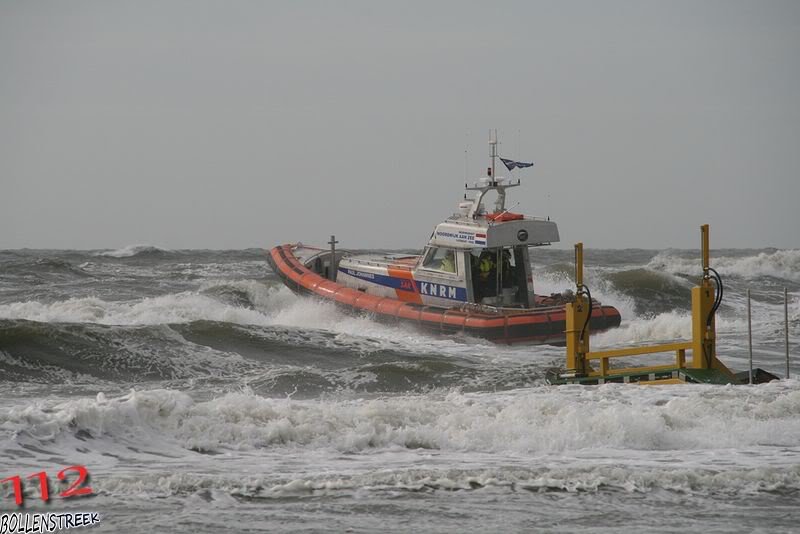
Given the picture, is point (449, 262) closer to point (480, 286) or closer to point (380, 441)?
point (480, 286)

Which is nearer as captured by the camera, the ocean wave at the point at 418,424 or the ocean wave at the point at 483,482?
the ocean wave at the point at 483,482

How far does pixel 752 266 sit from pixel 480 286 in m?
21.7

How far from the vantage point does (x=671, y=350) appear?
10.2 metres

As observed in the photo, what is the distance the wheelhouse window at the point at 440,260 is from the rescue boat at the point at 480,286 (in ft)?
0.05

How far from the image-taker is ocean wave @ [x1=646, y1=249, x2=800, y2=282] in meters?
33.7

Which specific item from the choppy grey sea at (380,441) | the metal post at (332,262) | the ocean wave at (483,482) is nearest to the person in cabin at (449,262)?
the choppy grey sea at (380,441)

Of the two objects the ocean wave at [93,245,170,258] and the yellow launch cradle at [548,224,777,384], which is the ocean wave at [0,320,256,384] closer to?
the yellow launch cradle at [548,224,777,384]

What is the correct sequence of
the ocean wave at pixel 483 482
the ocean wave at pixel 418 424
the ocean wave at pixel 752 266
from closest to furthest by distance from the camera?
the ocean wave at pixel 483 482
the ocean wave at pixel 418 424
the ocean wave at pixel 752 266

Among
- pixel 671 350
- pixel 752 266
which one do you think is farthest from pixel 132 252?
pixel 671 350

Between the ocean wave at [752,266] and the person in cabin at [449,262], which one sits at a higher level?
the person in cabin at [449,262]

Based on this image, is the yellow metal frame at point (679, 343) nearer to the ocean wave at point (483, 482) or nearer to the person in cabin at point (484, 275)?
the ocean wave at point (483, 482)

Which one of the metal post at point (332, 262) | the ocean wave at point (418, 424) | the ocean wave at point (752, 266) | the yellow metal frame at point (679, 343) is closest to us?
the ocean wave at point (418, 424)

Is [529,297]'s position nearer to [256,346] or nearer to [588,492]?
Answer: [256,346]

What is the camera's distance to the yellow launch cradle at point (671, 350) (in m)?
9.89
